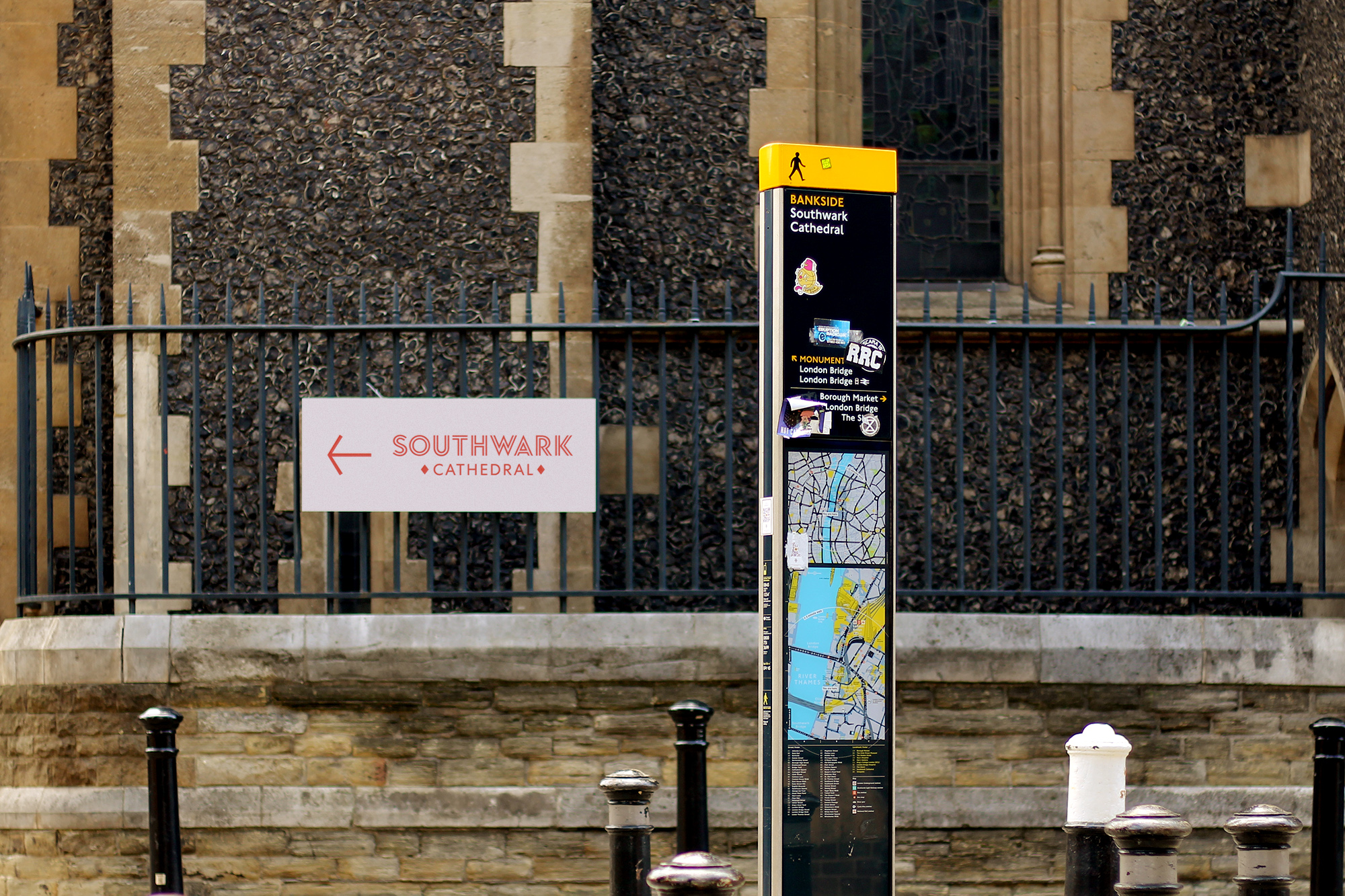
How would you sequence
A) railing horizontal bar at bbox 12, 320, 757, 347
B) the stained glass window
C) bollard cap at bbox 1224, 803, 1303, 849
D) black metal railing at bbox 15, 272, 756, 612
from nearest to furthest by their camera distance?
bollard cap at bbox 1224, 803, 1303, 849 < railing horizontal bar at bbox 12, 320, 757, 347 < black metal railing at bbox 15, 272, 756, 612 < the stained glass window

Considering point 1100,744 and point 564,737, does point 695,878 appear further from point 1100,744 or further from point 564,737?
point 564,737

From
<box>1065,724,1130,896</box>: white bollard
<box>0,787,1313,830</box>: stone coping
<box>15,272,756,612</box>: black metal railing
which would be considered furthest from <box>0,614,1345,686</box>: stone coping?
<box>1065,724,1130,896</box>: white bollard

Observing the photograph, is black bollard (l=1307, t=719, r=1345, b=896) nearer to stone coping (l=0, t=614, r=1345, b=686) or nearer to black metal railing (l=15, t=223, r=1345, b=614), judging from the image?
stone coping (l=0, t=614, r=1345, b=686)

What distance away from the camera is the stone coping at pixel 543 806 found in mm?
6488

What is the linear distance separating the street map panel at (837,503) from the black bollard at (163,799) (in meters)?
2.33

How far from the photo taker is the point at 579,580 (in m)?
7.49

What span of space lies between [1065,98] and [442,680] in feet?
14.3

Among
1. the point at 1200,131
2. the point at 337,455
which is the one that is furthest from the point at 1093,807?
the point at 1200,131

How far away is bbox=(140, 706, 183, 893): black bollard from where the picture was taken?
18.5 feet

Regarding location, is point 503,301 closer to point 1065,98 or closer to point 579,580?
point 579,580

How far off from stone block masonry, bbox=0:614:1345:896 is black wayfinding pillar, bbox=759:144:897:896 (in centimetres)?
172

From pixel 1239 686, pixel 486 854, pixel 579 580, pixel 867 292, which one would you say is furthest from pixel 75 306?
pixel 1239 686

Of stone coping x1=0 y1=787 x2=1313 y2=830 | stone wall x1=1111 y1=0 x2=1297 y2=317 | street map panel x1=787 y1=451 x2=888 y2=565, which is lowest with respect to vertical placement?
stone coping x1=0 y1=787 x2=1313 y2=830

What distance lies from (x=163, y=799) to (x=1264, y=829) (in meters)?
3.52
